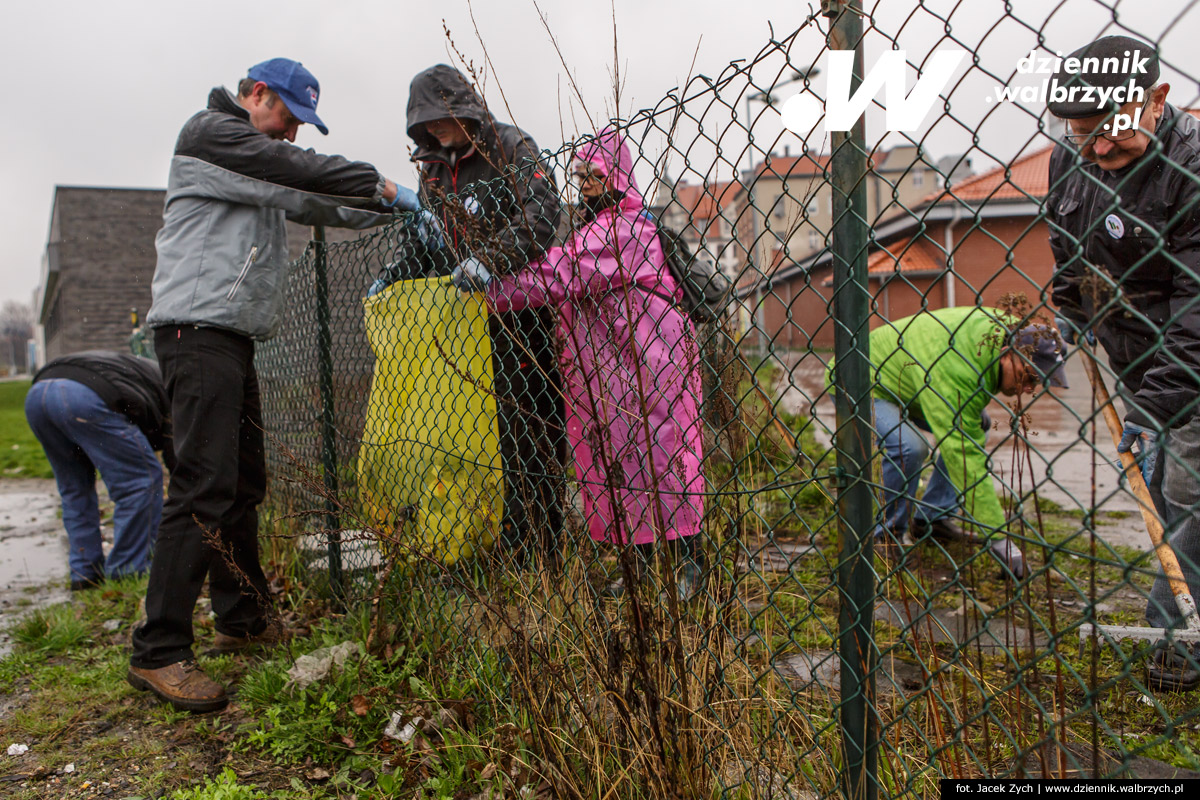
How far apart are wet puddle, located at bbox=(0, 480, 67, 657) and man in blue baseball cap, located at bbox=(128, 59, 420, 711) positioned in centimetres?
122

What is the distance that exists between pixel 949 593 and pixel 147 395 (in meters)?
4.25

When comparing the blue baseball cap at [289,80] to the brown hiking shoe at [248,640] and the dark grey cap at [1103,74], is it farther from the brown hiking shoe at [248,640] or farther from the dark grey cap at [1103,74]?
the dark grey cap at [1103,74]

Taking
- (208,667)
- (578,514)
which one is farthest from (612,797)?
(208,667)

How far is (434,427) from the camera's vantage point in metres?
2.78

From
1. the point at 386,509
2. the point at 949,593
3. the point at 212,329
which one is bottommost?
the point at 949,593

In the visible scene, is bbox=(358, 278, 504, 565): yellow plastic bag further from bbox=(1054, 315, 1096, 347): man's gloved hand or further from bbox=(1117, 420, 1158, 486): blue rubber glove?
bbox=(1117, 420, 1158, 486): blue rubber glove

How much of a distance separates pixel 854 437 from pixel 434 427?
67.4 inches

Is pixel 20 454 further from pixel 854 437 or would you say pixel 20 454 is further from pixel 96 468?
pixel 854 437

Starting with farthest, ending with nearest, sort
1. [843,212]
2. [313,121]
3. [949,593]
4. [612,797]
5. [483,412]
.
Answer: [949,593]
[313,121]
[483,412]
[612,797]
[843,212]

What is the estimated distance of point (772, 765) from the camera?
1.61 m

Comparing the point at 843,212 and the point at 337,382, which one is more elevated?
the point at 843,212

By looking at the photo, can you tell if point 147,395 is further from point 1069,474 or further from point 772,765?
point 1069,474

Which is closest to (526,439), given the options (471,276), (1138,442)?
(471,276)

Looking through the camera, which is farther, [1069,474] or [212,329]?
[1069,474]
